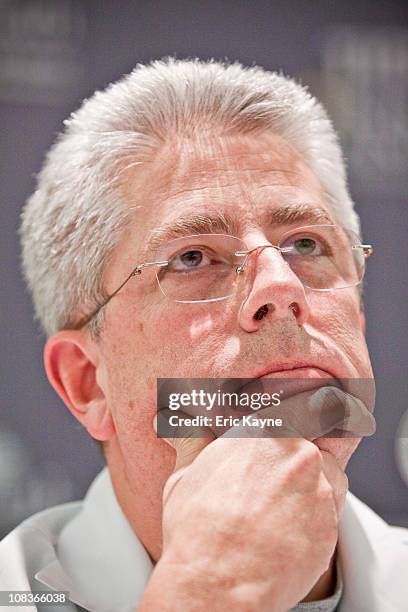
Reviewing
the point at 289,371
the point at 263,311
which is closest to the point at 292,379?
the point at 289,371

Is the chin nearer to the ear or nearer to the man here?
the man

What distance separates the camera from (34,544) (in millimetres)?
1618

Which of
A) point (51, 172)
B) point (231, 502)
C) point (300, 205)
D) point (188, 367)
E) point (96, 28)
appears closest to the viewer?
point (231, 502)

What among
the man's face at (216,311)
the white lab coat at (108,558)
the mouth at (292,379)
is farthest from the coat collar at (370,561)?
the mouth at (292,379)

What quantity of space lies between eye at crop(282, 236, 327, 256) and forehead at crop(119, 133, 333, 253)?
66 millimetres

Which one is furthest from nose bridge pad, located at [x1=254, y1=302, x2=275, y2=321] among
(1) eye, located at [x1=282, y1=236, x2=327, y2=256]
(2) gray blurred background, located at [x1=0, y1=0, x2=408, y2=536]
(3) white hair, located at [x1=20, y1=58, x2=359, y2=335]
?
(2) gray blurred background, located at [x1=0, y1=0, x2=408, y2=536]

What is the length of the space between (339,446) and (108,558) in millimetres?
556

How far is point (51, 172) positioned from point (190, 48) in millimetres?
427

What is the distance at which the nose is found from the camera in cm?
136

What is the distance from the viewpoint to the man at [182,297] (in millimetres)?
1359

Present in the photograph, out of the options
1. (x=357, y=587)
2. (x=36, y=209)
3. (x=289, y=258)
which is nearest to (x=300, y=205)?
(x=289, y=258)

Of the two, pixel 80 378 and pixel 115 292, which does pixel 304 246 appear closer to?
pixel 115 292

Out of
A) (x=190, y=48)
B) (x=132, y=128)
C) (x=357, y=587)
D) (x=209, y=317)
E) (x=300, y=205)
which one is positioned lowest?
(x=357, y=587)

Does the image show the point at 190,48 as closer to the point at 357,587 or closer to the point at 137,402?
the point at 137,402
